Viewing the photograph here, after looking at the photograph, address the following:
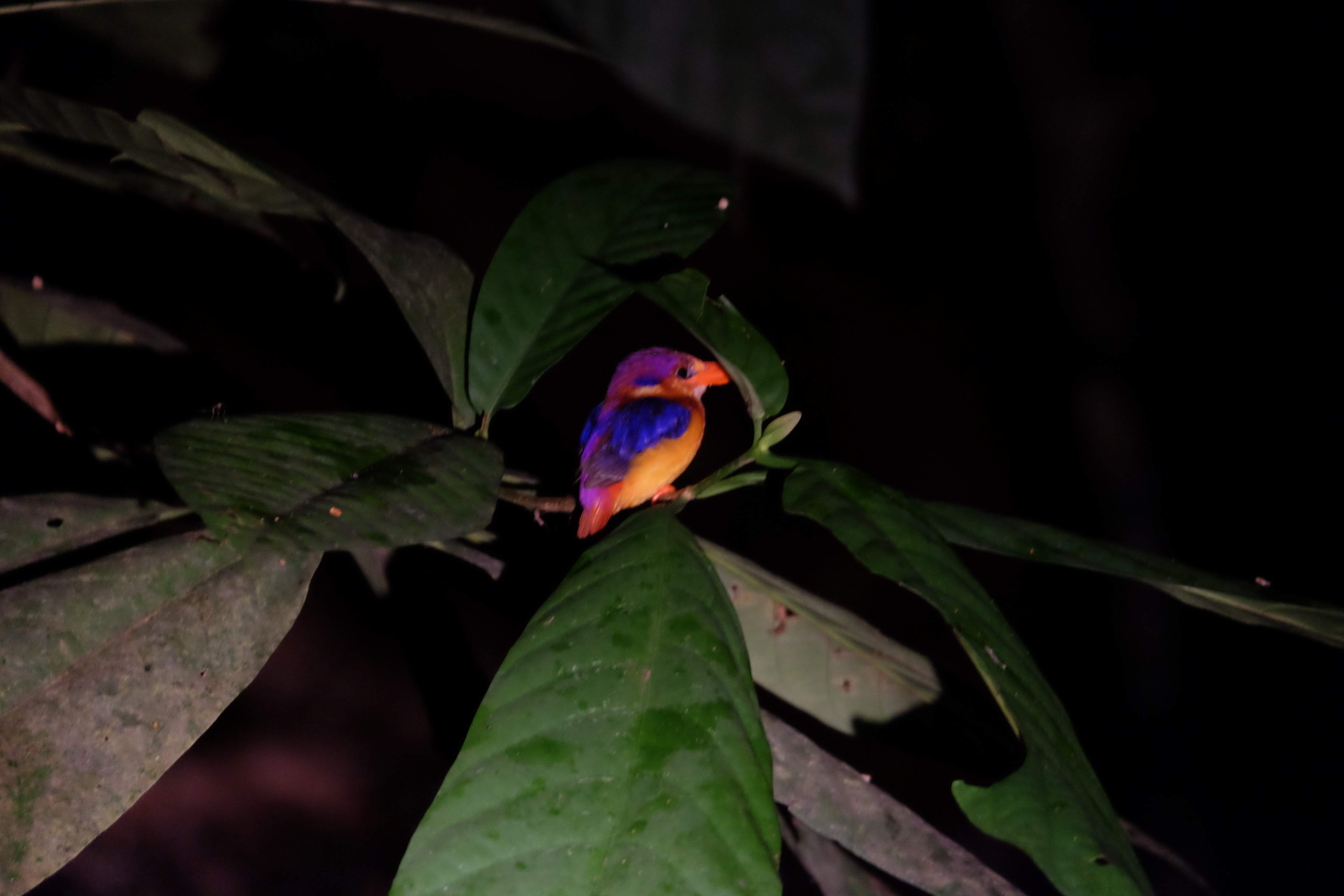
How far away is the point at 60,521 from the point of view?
587 mm

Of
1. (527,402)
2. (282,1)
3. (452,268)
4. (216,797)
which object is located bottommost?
(216,797)

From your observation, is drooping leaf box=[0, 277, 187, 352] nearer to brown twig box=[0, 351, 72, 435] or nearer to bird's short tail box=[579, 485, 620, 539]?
brown twig box=[0, 351, 72, 435]

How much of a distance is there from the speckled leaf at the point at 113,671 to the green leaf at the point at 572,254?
0.19 m

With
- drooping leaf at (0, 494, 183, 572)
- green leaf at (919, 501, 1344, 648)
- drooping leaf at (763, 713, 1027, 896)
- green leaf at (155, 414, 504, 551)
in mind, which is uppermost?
green leaf at (155, 414, 504, 551)

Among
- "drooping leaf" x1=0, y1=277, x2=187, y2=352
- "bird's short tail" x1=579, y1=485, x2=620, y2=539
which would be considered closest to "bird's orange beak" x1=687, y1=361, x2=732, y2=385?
"bird's short tail" x1=579, y1=485, x2=620, y2=539

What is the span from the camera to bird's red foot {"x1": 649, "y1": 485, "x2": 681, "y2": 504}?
0.71 meters

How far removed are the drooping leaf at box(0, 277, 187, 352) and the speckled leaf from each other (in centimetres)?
45

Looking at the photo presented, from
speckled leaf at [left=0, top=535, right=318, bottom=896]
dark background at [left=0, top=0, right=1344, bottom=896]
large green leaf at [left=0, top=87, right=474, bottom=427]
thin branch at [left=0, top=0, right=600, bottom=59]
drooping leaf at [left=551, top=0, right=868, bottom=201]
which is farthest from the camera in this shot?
dark background at [left=0, top=0, right=1344, bottom=896]

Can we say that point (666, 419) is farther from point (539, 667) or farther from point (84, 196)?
point (84, 196)

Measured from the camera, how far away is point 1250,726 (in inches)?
75.0

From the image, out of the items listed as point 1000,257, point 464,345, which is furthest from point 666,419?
point 1000,257

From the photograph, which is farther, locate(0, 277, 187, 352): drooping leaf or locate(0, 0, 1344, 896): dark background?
locate(0, 0, 1344, 896): dark background

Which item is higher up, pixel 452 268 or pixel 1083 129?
pixel 1083 129

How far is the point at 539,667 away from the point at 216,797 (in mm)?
1616
